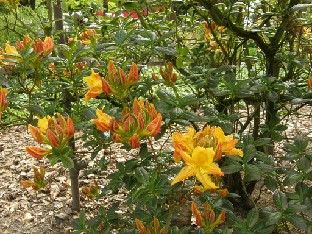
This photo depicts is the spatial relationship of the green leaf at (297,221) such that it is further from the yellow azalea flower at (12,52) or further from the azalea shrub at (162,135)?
the yellow azalea flower at (12,52)

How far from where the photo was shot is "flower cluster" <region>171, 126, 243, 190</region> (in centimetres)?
96

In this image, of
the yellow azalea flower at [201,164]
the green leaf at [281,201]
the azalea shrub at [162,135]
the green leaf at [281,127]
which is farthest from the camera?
the green leaf at [281,127]

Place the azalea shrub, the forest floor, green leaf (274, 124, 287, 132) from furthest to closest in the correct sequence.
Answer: the forest floor, green leaf (274, 124, 287, 132), the azalea shrub

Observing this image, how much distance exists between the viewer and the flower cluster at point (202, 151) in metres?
0.96

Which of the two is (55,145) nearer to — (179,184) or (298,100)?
(179,184)

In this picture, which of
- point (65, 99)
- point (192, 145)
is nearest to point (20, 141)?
point (65, 99)

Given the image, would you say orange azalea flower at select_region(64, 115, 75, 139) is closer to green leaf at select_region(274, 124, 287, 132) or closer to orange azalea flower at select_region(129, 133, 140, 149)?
orange azalea flower at select_region(129, 133, 140, 149)

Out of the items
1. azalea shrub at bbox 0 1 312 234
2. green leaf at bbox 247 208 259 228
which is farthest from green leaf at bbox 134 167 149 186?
green leaf at bbox 247 208 259 228

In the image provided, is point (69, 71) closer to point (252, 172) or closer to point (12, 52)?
point (12, 52)

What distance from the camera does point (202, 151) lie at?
3.12ft

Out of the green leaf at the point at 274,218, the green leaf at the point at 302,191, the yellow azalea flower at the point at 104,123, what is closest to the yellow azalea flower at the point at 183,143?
the yellow azalea flower at the point at 104,123

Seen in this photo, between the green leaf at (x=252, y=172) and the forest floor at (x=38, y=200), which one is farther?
the forest floor at (x=38, y=200)

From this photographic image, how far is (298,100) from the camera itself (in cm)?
152

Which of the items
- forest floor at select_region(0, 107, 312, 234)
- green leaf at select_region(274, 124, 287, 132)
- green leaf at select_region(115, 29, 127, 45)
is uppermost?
green leaf at select_region(115, 29, 127, 45)
